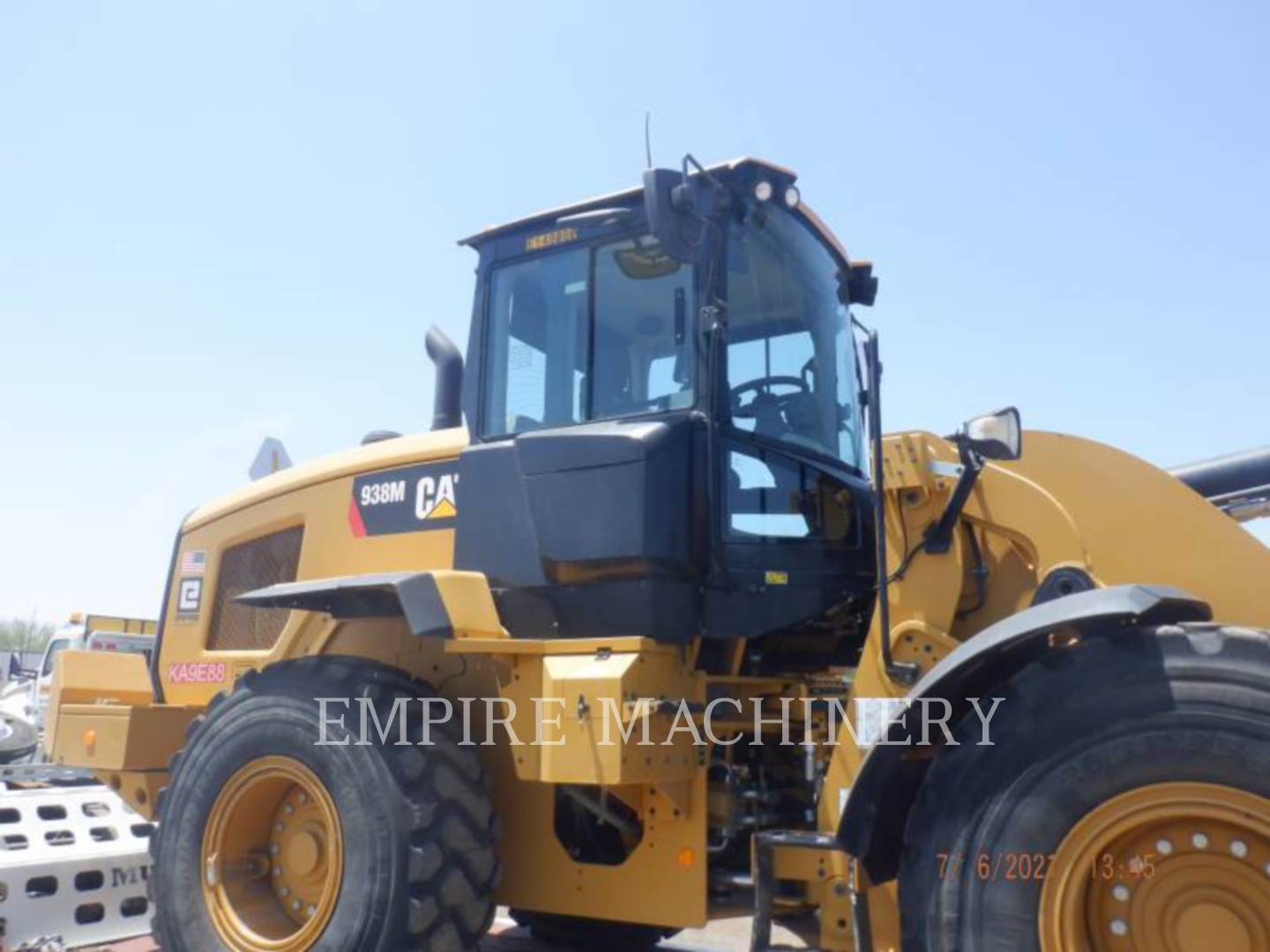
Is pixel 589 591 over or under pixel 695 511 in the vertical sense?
under

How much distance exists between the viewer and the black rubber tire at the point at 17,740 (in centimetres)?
914

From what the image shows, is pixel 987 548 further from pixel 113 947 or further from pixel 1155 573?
pixel 113 947

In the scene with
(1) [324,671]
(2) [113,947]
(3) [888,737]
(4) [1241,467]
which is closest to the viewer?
(3) [888,737]

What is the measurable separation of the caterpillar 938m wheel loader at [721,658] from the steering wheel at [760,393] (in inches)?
1.0

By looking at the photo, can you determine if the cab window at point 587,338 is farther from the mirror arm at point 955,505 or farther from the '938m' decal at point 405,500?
the mirror arm at point 955,505

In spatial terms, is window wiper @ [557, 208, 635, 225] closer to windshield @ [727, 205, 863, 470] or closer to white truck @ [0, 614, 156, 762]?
windshield @ [727, 205, 863, 470]

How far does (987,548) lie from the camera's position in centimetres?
388

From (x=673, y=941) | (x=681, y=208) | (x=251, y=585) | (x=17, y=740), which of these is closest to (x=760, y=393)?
(x=681, y=208)

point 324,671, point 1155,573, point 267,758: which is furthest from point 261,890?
point 1155,573

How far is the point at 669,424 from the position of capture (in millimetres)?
4211

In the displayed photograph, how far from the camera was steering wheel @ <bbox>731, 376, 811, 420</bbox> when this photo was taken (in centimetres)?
437

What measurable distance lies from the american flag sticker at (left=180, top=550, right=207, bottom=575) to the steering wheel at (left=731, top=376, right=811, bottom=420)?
3338 mm

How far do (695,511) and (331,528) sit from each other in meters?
2.00

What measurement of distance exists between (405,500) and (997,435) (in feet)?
8.49
